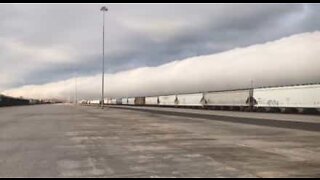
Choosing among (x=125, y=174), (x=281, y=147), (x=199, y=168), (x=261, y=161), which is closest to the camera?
(x=125, y=174)

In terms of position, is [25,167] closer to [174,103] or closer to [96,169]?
[96,169]

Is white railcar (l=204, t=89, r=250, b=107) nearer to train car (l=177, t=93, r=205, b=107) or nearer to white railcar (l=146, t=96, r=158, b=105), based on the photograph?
train car (l=177, t=93, r=205, b=107)

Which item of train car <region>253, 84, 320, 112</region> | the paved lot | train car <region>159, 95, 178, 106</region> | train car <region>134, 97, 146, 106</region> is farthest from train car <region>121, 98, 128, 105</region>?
the paved lot

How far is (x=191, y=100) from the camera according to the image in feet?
278

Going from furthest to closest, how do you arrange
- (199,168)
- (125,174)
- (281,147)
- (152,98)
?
(152,98), (281,147), (199,168), (125,174)

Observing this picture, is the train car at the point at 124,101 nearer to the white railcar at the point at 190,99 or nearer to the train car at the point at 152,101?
the train car at the point at 152,101

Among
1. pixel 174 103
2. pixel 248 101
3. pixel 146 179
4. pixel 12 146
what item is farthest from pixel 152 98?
pixel 146 179

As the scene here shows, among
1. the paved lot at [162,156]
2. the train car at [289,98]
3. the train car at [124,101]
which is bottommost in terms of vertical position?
the paved lot at [162,156]

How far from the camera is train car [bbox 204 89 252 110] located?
6294cm

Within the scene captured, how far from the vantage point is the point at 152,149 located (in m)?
16.5

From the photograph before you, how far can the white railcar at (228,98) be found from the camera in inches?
2498

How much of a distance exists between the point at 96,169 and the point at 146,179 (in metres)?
1.99

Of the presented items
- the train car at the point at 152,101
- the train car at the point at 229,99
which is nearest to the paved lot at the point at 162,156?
the train car at the point at 229,99

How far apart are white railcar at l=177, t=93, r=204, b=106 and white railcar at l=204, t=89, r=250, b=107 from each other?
7.31ft
